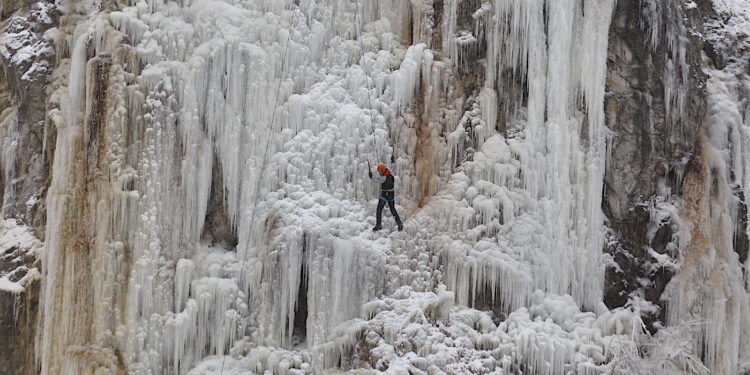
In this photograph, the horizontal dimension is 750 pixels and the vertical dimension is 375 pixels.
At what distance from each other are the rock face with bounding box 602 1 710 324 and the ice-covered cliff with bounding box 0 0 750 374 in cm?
3

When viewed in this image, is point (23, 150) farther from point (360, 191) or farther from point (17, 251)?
point (360, 191)

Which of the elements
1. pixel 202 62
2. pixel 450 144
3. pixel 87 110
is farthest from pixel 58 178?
pixel 450 144

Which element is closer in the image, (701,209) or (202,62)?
(202,62)

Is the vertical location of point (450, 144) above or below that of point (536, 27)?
below

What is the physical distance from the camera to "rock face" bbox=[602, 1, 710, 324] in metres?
12.3

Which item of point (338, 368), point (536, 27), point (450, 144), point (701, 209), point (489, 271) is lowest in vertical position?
point (338, 368)

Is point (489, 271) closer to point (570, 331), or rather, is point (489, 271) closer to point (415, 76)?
point (570, 331)

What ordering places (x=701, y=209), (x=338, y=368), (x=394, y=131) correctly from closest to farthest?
(x=338, y=368), (x=394, y=131), (x=701, y=209)

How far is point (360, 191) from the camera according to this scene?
11.6m

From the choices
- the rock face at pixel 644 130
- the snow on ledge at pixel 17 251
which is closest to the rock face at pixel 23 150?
the snow on ledge at pixel 17 251

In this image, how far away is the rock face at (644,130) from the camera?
1234 cm

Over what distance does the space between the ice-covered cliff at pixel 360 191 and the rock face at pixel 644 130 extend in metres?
0.03

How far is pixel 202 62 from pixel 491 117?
4.15m

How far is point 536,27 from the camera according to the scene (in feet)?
39.8
